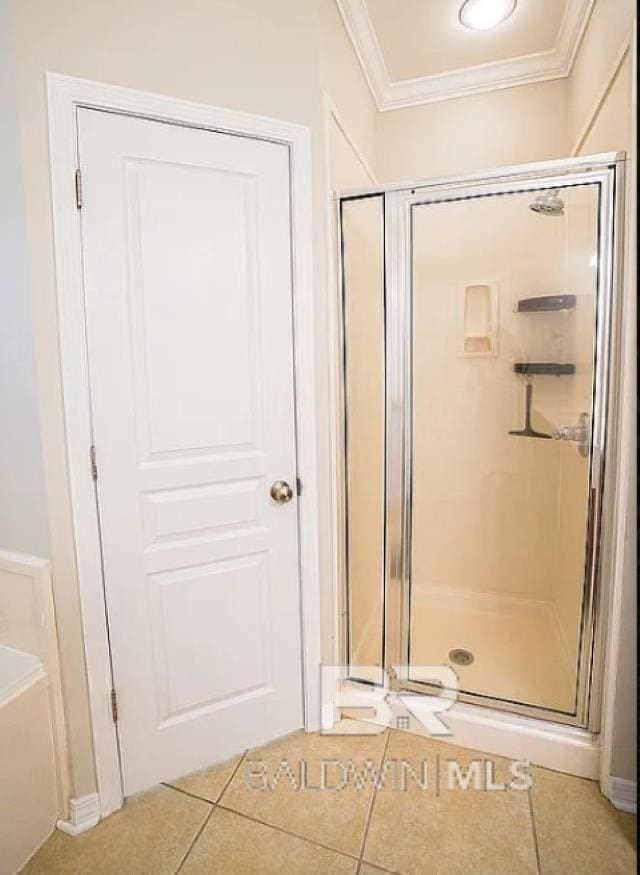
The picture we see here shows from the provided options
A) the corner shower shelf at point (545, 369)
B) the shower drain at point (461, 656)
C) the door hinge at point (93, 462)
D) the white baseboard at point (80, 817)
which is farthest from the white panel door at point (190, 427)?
the corner shower shelf at point (545, 369)

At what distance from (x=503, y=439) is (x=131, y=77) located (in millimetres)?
2091

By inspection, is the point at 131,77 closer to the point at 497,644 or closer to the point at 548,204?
the point at 548,204

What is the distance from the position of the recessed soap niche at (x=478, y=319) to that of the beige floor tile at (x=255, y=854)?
203cm

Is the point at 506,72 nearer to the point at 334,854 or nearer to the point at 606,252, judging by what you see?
the point at 606,252

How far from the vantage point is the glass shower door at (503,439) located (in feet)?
5.94

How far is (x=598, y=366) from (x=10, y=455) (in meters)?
1.84

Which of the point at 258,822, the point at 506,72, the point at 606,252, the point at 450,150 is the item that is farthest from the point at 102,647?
the point at 506,72

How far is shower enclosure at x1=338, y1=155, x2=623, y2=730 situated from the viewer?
5.51 ft

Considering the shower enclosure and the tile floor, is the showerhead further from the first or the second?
the tile floor

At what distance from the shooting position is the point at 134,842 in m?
1.47

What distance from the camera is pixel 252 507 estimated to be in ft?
5.62

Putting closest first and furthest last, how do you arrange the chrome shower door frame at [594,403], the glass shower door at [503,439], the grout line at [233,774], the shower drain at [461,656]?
the chrome shower door frame at [594,403] < the grout line at [233,774] < the glass shower door at [503,439] < the shower drain at [461,656]

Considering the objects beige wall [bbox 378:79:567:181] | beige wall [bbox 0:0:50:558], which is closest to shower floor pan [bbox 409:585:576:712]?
beige wall [bbox 0:0:50:558]

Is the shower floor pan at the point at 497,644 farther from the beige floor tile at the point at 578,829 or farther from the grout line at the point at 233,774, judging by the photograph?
the grout line at the point at 233,774
